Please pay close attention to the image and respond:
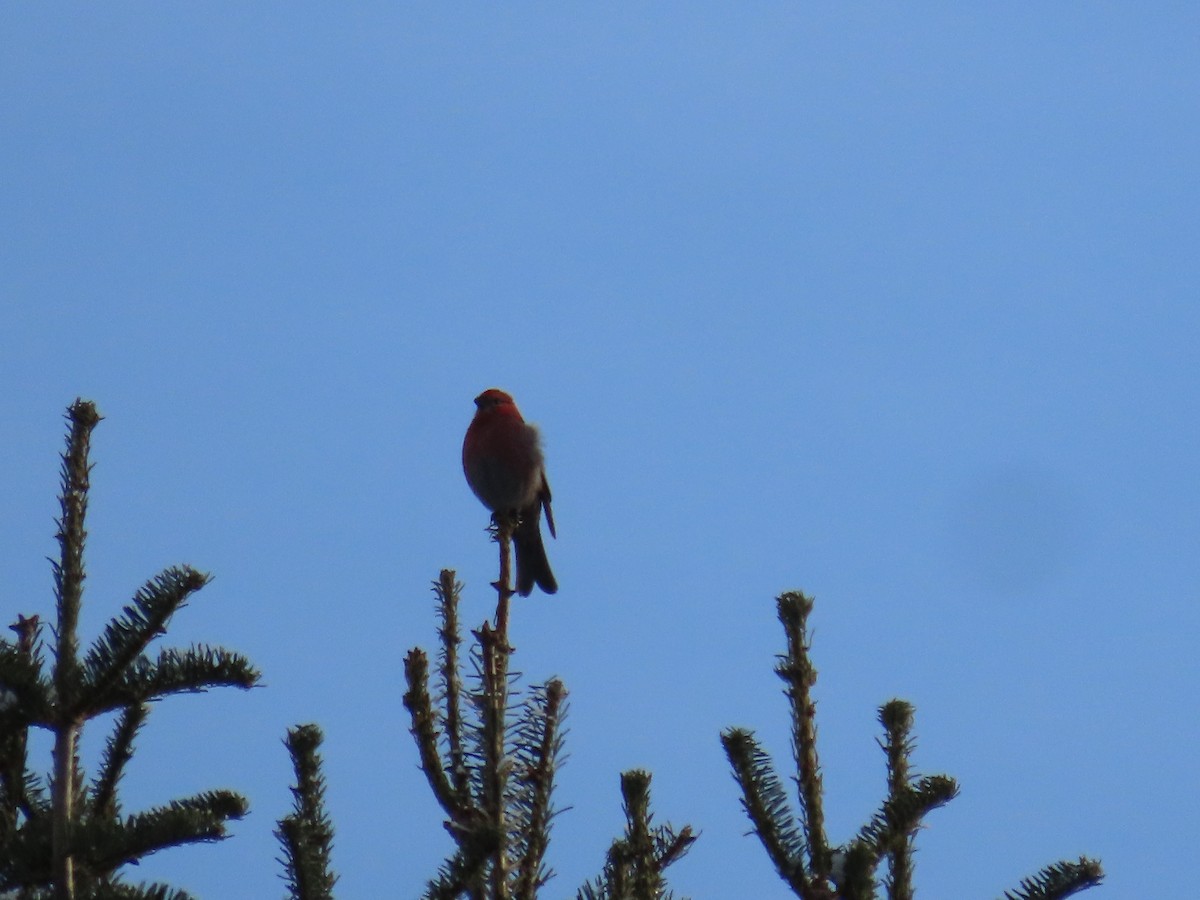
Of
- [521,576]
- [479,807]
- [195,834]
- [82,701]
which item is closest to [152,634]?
[82,701]

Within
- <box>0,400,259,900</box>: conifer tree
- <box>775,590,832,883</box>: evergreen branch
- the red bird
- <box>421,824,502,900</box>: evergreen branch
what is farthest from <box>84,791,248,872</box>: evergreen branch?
the red bird

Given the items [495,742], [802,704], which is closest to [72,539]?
[495,742]

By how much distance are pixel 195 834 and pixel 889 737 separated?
1617 mm

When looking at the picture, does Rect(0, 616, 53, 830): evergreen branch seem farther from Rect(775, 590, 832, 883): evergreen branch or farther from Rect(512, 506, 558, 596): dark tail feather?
Rect(512, 506, 558, 596): dark tail feather

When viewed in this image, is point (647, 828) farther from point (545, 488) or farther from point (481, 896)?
point (545, 488)

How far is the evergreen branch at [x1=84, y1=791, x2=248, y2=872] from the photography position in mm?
3035

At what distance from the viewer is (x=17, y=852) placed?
119 inches

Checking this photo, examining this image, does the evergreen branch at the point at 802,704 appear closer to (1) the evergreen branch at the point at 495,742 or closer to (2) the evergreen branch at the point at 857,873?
(2) the evergreen branch at the point at 857,873

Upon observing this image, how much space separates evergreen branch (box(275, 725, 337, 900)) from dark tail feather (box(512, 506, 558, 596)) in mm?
6340

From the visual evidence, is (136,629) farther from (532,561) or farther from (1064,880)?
(532,561)

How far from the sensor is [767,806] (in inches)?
118

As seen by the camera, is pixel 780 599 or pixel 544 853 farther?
pixel 780 599

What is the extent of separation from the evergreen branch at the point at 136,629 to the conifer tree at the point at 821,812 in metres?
1.31

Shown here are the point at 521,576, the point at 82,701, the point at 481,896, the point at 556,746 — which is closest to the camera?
the point at 481,896
